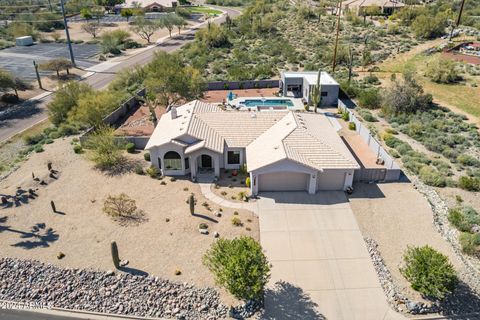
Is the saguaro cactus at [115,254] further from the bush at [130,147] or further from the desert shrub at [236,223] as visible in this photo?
the bush at [130,147]

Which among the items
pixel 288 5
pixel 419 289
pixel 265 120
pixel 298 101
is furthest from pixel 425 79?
pixel 288 5

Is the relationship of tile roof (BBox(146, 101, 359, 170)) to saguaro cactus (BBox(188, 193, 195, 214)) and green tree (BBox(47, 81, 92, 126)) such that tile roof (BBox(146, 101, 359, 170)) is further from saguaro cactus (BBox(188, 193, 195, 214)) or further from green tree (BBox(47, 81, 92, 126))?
green tree (BBox(47, 81, 92, 126))

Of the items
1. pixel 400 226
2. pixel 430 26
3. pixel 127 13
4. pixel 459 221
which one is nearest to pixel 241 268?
pixel 400 226

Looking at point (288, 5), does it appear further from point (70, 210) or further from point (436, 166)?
point (70, 210)

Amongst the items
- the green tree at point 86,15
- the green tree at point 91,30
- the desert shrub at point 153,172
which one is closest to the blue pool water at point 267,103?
the desert shrub at point 153,172

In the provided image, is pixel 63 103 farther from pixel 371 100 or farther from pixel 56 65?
pixel 371 100

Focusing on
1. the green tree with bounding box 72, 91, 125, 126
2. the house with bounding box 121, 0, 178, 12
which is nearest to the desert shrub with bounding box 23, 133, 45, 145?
the green tree with bounding box 72, 91, 125, 126
